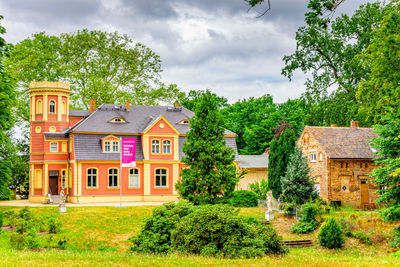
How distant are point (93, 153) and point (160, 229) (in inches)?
908

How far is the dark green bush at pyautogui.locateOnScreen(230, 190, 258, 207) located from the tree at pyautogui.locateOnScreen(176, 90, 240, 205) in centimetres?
1300

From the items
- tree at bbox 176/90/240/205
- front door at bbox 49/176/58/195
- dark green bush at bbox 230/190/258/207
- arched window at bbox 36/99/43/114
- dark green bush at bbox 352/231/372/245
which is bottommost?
dark green bush at bbox 352/231/372/245

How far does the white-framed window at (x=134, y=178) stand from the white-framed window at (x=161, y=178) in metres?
1.72

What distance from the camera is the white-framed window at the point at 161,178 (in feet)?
131

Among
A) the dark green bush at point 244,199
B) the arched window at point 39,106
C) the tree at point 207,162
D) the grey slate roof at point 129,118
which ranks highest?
the arched window at point 39,106

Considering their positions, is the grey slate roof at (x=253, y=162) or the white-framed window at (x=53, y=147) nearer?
the white-framed window at (x=53, y=147)

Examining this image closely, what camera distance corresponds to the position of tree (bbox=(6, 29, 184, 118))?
45750 millimetres

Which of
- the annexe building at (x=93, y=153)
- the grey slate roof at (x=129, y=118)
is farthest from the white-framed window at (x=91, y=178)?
the grey slate roof at (x=129, y=118)

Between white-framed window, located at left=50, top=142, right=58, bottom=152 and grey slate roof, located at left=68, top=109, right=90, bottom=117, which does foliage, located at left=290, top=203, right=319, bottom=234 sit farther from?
grey slate roof, located at left=68, top=109, right=90, bottom=117

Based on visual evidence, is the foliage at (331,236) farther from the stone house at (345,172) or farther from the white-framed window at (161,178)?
the white-framed window at (161,178)

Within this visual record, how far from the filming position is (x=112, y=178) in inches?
1533

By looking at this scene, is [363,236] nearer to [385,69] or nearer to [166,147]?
[385,69]

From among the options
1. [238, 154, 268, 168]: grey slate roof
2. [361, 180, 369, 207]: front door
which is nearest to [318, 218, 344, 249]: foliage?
[361, 180, 369, 207]: front door

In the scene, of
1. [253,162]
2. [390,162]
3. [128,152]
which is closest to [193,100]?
[253,162]
